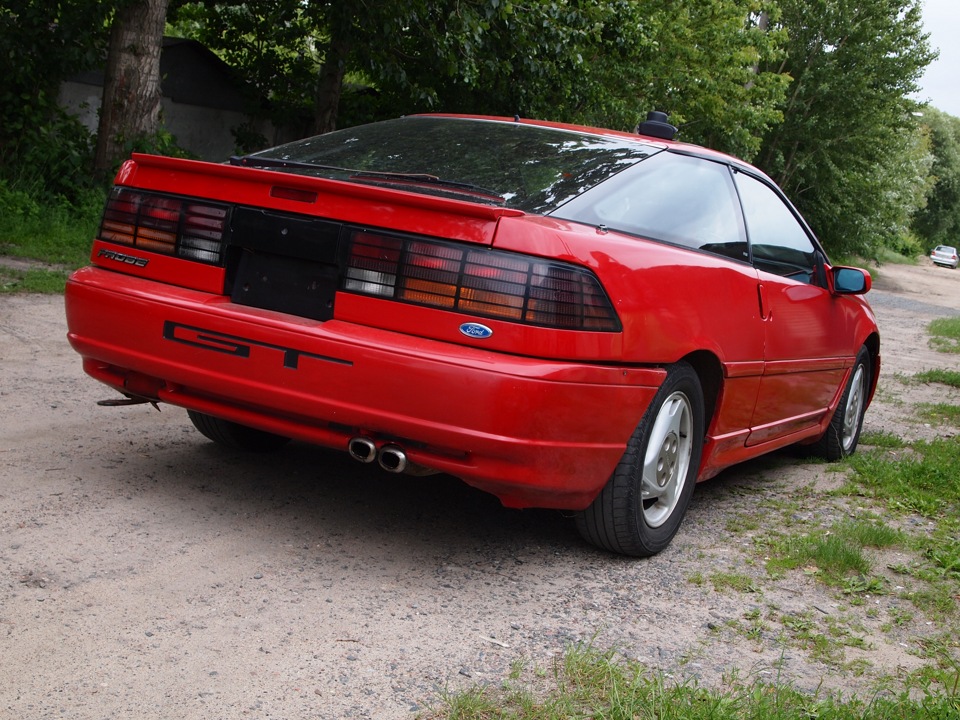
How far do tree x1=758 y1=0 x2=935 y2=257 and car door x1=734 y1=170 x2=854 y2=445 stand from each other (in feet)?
111

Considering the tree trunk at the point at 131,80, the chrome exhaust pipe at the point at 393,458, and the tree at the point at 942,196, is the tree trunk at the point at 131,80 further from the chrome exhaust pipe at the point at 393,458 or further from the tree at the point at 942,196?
the tree at the point at 942,196

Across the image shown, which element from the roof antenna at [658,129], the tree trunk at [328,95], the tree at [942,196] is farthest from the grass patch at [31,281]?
the tree at [942,196]

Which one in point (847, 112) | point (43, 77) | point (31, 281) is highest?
point (847, 112)

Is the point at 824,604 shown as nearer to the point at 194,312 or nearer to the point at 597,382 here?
the point at 597,382

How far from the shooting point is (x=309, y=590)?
11.5 feet

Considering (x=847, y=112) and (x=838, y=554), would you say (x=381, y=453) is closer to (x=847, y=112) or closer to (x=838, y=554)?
(x=838, y=554)

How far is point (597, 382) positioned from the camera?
363cm

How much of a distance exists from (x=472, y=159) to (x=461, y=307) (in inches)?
37.7

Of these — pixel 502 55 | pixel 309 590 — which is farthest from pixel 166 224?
pixel 502 55

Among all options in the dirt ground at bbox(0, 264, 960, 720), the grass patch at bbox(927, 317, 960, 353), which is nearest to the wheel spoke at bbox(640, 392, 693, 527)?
the dirt ground at bbox(0, 264, 960, 720)

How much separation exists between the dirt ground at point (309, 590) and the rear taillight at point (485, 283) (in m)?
0.91

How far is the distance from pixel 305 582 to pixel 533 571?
84 centimetres

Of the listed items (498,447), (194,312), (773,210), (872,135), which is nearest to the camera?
(498,447)

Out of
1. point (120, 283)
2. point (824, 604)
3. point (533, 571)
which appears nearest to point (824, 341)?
point (824, 604)
